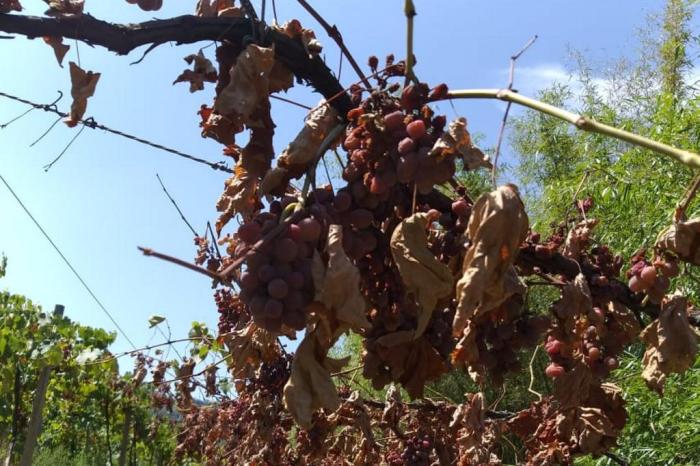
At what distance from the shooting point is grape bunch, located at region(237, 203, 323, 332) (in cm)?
74

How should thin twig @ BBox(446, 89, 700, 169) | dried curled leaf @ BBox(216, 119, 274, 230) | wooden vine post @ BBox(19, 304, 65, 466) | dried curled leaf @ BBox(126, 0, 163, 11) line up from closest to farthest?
thin twig @ BBox(446, 89, 700, 169) → dried curled leaf @ BBox(216, 119, 274, 230) → dried curled leaf @ BBox(126, 0, 163, 11) → wooden vine post @ BBox(19, 304, 65, 466)

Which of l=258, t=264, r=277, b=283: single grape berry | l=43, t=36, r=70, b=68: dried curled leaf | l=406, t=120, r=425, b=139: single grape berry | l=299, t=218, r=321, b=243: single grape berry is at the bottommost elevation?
l=258, t=264, r=277, b=283: single grape berry

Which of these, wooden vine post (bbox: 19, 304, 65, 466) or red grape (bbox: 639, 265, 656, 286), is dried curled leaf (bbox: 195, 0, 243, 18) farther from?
wooden vine post (bbox: 19, 304, 65, 466)

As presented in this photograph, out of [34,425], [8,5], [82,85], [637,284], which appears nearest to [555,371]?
[637,284]

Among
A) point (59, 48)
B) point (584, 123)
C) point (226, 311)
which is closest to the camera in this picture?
point (584, 123)

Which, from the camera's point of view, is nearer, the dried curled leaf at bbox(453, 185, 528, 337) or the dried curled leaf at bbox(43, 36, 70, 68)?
the dried curled leaf at bbox(453, 185, 528, 337)

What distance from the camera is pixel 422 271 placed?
0.75 m

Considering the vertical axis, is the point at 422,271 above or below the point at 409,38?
below

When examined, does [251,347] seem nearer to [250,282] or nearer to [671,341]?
[250,282]

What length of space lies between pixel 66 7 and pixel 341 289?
0.53 m

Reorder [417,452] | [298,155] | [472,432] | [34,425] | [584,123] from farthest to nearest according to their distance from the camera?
[34,425]
[417,452]
[472,432]
[298,155]
[584,123]

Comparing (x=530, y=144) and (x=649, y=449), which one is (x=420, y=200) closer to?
(x=649, y=449)

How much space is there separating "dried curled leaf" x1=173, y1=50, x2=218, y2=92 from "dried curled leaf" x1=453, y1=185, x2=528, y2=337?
0.53 m

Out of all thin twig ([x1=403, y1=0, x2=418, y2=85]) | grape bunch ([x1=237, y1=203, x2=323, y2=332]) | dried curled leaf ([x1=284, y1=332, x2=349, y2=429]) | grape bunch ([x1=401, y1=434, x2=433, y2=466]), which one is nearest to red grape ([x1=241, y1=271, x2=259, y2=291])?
grape bunch ([x1=237, y1=203, x2=323, y2=332])
